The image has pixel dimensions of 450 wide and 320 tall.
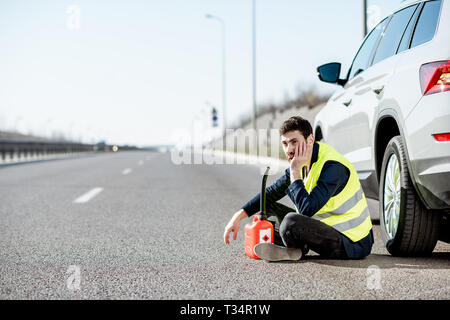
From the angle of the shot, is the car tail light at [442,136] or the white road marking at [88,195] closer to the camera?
the car tail light at [442,136]

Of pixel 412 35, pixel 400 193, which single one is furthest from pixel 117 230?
pixel 412 35

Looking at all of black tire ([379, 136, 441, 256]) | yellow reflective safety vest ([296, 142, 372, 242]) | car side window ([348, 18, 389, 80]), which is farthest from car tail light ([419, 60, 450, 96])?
car side window ([348, 18, 389, 80])

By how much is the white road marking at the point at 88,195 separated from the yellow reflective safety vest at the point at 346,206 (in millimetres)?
5619

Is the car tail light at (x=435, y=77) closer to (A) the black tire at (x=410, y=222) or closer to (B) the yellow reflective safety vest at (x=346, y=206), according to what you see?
(A) the black tire at (x=410, y=222)

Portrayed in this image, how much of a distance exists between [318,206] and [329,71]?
8.55 ft

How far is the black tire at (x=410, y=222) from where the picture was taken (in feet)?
14.0

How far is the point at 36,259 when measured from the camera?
4645 millimetres

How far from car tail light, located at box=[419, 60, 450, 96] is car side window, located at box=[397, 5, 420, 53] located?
85 centimetres

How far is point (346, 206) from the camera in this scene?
441 centimetres

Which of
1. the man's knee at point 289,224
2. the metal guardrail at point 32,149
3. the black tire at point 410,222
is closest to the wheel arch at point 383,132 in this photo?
the black tire at point 410,222

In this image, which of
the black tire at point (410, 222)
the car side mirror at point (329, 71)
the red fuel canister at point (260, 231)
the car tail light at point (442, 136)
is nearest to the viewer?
the car tail light at point (442, 136)
